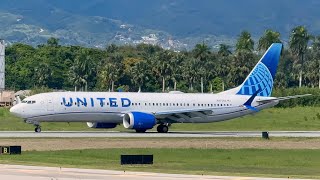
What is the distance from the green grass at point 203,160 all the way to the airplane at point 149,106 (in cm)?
2225

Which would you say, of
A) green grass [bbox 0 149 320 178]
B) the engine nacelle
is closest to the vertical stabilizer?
the engine nacelle

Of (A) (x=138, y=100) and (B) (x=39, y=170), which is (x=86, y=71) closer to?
(A) (x=138, y=100)

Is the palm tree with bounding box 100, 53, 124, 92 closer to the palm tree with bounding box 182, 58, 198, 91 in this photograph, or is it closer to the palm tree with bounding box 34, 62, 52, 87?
the palm tree with bounding box 182, 58, 198, 91

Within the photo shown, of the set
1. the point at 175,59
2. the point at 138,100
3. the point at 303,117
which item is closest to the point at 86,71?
the point at 175,59

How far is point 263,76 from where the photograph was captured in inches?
3573

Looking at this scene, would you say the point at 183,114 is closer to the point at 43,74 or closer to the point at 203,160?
the point at 203,160

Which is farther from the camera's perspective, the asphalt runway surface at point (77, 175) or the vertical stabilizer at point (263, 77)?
the vertical stabilizer at point (263, 77)

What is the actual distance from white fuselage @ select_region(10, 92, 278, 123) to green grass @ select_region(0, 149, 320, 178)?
73.1 feet

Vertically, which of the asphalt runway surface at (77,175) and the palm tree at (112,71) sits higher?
the palm tree at (112,71)

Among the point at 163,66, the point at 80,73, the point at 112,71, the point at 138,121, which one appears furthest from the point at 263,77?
the point at 80,73

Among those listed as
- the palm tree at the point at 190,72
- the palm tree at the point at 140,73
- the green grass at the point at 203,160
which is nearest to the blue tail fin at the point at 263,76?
the green grass at the point at 203,160

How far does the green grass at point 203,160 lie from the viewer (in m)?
46.1

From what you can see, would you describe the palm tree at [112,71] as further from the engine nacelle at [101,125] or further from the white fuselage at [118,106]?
the engine nacelle at [101,125]

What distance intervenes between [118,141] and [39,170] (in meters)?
24.8
